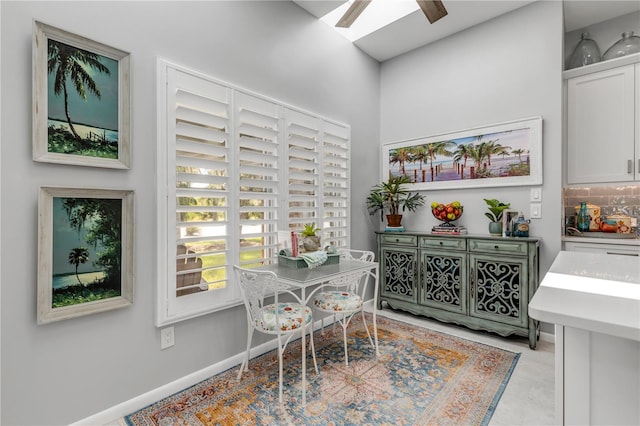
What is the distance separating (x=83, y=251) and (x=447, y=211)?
10.3ft

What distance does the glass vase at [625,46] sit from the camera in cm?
275

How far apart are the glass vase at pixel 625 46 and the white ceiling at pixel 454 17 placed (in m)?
0.32

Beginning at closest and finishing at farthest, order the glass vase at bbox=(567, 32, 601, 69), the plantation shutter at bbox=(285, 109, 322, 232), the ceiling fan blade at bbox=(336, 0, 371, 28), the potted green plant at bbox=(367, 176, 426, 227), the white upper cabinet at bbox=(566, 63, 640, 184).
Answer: the ceiling fan blade at bbox=(336, 0, 371, 28) < the white upper cabinet at bbox=(566, 63, 640, 184) < the plantation shutter at bbox=(285, 109, 322, 232) < the glass vase at bbox=(567, 32, 601, 69) < the potted green plant at bbox=(367, 176, 426, 227)

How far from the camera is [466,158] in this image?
3.35 meters

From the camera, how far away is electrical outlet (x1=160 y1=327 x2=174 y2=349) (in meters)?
2.03

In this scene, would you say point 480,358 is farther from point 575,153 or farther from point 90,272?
point 90,272

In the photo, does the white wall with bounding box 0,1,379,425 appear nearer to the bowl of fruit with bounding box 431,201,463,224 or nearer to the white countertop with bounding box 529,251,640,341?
the bowl of fruit with bounding box 431,201,463,224

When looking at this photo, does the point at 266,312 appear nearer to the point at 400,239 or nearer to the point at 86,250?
the point at 86,250

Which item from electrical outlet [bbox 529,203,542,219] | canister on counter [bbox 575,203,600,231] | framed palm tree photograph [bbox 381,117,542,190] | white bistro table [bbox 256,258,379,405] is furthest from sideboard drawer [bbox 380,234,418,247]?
canister on counter [bbox 575,203,600,231]

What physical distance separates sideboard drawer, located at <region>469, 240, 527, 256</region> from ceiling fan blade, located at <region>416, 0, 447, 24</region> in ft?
6.75

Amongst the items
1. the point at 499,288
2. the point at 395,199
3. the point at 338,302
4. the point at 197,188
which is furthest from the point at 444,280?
the point at 197,188

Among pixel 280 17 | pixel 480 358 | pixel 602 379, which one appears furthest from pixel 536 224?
pixel 280 17

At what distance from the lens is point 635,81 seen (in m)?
2.64

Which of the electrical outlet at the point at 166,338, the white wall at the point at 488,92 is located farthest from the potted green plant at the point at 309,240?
the white wall at the point at 488,92
